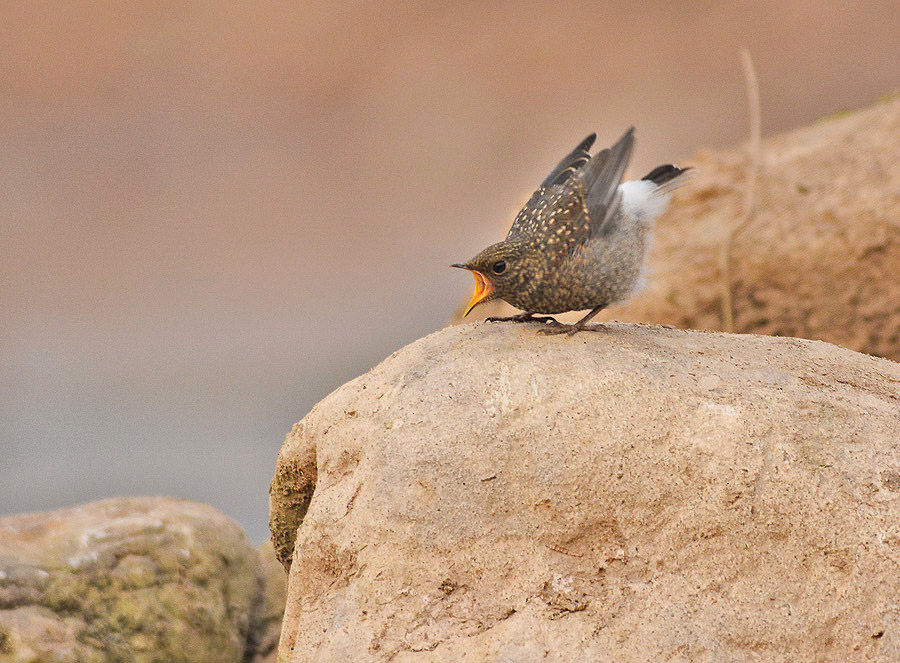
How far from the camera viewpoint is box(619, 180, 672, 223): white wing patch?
113 inches

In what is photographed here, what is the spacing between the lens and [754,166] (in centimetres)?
534

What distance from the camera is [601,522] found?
236 cm

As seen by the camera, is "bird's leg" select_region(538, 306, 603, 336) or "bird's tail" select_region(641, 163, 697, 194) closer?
"bird's leg" select_region(538, 306, 603, 336)

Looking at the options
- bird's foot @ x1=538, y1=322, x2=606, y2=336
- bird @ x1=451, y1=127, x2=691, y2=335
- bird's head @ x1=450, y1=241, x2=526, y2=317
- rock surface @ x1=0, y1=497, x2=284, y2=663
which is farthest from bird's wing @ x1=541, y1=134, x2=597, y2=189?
rock surface @ x1=0, y1=497, x2=284, y2=663

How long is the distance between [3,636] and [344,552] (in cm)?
132

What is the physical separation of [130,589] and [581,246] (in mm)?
2137

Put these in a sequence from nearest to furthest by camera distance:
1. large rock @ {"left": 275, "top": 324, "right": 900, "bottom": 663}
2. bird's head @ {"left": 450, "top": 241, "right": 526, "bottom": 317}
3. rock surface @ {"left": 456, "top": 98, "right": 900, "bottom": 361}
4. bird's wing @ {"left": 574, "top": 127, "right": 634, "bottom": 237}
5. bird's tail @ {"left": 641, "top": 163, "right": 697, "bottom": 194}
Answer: large rock @ {"left": 275, "top": 324, "right": 900, "bottom": 663} → bird's head @ {"left": 450, "top": 241, "right": 526, "bottom": 317} → bird's wing @ {"left": 574, "top": 127, "right": 634, "bottom": 237} → bird's tail @ {"left": 641, "top": 163, "right": 697, "bottom": 194} → rock surface @ {"left": 456, "top": 98, "right": 900, "bottom": 361}

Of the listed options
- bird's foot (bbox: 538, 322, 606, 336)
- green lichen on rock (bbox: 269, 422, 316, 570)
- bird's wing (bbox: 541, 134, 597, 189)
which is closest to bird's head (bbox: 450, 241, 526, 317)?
bird's foot (bbox: 538, 322, 606, 336)

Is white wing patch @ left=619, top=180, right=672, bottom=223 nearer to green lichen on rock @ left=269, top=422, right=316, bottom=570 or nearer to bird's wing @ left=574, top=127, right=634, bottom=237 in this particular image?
bird's wing @ left=574, top=127, right=634, bottom=237

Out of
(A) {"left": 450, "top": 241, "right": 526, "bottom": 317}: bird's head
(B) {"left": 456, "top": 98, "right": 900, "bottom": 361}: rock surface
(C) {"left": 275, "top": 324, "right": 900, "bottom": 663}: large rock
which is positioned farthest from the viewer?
(B) {"left": 456, "top": 98, "right": 900, "bottom": 361}: rock surface

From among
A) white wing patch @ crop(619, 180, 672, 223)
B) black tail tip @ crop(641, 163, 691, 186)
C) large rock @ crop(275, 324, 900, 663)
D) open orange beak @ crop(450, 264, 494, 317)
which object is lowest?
large rock @ crop(275, 324, 900, 663)

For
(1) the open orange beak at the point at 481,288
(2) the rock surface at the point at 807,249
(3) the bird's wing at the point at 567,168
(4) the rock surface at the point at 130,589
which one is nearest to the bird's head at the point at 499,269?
(1) the open orange beak at the point at 481,288

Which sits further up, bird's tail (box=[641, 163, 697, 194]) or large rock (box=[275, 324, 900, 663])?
bird's tail (box=[641, 163, 697, 194])

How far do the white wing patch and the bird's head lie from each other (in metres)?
0.45
